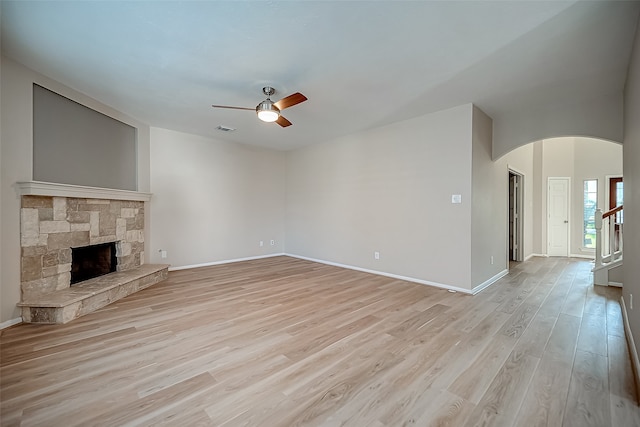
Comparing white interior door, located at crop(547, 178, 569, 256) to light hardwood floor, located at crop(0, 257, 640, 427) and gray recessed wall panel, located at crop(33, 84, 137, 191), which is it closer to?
light hardwood floor, located at crop(0, 257, 640, 427)

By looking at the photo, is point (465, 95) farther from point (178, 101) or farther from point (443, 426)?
point (178, 101)

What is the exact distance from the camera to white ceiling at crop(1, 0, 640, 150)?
196cm

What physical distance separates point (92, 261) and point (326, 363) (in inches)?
152

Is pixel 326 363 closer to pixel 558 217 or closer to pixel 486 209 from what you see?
pixel 486 209

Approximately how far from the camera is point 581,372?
1.92 m

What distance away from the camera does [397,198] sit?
14.7 feet

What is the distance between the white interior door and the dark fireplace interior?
965cm

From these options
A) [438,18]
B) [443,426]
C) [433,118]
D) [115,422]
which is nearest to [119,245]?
[115,422]

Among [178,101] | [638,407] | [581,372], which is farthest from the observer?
[178,101]

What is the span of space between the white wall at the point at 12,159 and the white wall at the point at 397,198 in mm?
4471

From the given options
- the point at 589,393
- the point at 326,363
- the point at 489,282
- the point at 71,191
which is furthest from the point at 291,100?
the point at 489,282

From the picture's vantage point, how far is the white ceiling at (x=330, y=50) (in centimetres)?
196

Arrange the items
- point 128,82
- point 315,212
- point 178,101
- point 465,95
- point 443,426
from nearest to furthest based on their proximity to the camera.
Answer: point 443,426, point 128,82, point 465,95, point 178,101, point 315,212

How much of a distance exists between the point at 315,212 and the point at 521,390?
4.77 metres
